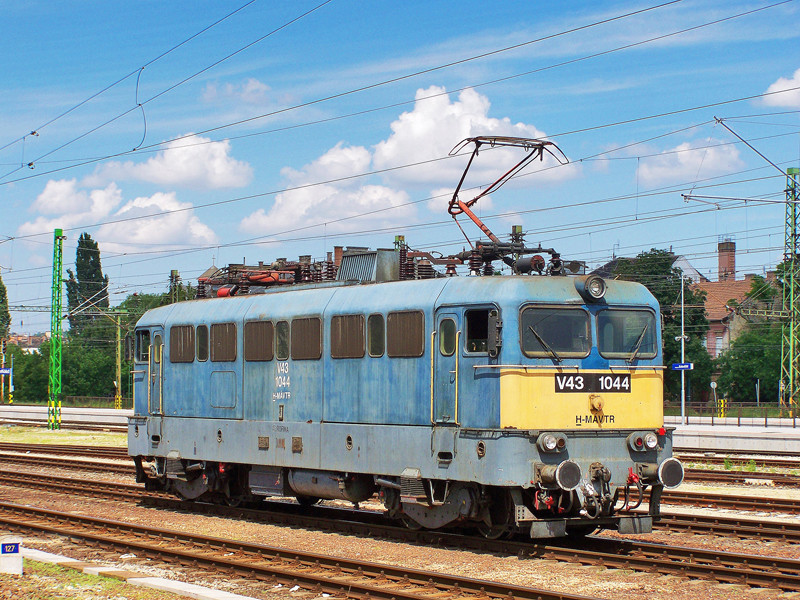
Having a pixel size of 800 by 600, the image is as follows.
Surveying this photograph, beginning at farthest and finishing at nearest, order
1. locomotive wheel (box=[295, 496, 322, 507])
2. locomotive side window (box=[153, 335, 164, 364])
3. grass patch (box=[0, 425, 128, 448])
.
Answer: grass patch (box=[0, 425, 128, 448]), locomotive side window (box=[153, 335, 164, 364]), locomotive wheel (box=[295, 496, 322, 507])

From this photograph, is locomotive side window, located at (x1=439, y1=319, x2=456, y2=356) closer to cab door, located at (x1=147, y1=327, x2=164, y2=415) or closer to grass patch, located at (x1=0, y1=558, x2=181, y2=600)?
grass patch, located at (x1=0, y1=558, x2=181, y2=600)

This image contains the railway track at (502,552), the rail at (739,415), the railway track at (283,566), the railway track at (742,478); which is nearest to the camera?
the railway track at (283,566)

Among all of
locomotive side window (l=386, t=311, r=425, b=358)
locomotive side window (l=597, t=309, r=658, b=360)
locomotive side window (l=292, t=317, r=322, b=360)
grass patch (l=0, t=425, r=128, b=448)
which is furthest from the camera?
grass patch (l=0, t=425, r=128, b=448)

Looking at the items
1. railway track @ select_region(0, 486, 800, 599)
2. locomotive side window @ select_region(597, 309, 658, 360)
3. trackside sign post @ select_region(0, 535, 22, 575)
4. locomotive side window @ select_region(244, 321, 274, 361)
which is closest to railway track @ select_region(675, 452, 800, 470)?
locomotive side window @ select_region(597, 309, 658, 360)

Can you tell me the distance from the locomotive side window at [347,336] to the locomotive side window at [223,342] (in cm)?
289

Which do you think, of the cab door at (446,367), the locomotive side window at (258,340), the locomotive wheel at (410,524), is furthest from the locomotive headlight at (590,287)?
the locomotive side window at (258,340)

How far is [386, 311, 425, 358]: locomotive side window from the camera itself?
14648 mm

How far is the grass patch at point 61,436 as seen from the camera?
1558 inches

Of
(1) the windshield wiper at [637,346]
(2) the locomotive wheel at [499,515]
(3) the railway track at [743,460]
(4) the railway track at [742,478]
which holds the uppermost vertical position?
(1) the windshield wiper at [637,346]

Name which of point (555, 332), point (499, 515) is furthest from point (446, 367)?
point (499, 515)

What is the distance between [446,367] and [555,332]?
1.55 metres

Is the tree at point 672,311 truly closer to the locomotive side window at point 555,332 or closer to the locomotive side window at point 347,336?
the locomotive side window at point 347,336

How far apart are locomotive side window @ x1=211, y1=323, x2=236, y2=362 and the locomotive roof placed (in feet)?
0.53

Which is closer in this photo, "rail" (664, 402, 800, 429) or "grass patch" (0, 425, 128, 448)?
"grass patch" (0, 425, 128, 448)
